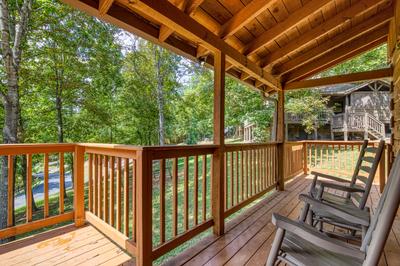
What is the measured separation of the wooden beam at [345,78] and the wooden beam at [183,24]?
1.85 meters

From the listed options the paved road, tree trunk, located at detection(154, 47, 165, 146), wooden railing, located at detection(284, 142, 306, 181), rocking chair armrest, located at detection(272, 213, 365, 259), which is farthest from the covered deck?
the paved road

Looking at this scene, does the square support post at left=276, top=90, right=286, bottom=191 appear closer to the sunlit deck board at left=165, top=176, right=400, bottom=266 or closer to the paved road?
the sunlit deck board at left=165, top=176, right=400, bottom=266

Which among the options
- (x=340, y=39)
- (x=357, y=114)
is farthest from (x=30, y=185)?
(x=357, y=114)

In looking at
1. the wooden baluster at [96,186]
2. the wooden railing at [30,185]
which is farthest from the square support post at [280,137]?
the wooden railing at [30,185]

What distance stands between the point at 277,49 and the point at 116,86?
5.21 m

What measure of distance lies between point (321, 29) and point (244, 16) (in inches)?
56.1

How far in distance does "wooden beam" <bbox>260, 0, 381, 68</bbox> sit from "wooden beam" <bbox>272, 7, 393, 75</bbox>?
1.98 ft

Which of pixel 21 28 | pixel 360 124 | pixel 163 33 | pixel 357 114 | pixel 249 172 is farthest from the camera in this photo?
pixel 357 114

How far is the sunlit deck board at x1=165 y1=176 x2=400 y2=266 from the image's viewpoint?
1970 mm

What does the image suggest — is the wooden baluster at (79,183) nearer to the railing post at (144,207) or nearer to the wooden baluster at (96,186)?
the wooden baluster at (96,186)

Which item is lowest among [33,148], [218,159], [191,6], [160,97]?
[218,159]

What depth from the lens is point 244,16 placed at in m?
2.33

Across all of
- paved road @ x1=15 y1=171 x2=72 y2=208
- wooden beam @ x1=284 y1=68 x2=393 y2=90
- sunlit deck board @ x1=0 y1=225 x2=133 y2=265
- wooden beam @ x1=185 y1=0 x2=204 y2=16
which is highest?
wooden beam @ x1=185 y1=0 x2=204 y2=16

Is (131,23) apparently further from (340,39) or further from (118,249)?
(340,39)
